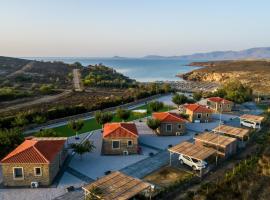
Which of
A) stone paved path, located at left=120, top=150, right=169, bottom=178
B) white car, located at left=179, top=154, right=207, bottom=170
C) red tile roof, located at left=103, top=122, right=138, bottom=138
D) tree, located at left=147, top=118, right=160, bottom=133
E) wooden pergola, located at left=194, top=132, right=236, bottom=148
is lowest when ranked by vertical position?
stone paved path, located at left=120, top=150, right=169, bottom=178

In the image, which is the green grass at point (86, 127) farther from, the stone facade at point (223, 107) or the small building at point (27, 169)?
the stone facade at point (223, 107)

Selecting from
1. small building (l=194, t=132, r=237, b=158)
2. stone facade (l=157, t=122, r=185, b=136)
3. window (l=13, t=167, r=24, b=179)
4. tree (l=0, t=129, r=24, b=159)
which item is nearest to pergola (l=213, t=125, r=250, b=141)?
small building (l=194, t=132, r=237, b=158)

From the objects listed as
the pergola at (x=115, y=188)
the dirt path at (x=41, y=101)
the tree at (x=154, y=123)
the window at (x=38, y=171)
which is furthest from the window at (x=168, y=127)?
the dirt path at (x=41, y=101)

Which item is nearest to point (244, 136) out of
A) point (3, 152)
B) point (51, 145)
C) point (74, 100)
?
point (51, 145)

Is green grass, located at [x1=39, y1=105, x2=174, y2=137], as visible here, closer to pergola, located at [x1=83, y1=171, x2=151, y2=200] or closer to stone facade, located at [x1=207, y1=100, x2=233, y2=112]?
stone facade, located at [x1=207, y1=100, x2=233, y2=112]

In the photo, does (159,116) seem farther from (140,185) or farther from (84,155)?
(140,185)

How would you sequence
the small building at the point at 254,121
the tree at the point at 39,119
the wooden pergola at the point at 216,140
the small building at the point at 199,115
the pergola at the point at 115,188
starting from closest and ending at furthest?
the pergola at the point at 115,188, the wooden pergola at the point at 216,140, the tree at the point at 39,119, the small building at the point at 254,121, the small building at the point at 199,115

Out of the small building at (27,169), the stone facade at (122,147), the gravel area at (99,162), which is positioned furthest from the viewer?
the stone facade at (122,147)

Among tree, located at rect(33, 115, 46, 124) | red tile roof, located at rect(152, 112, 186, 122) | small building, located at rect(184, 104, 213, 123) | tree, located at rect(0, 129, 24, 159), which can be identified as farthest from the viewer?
small building, located at rect(184, 104, 213, 123)
